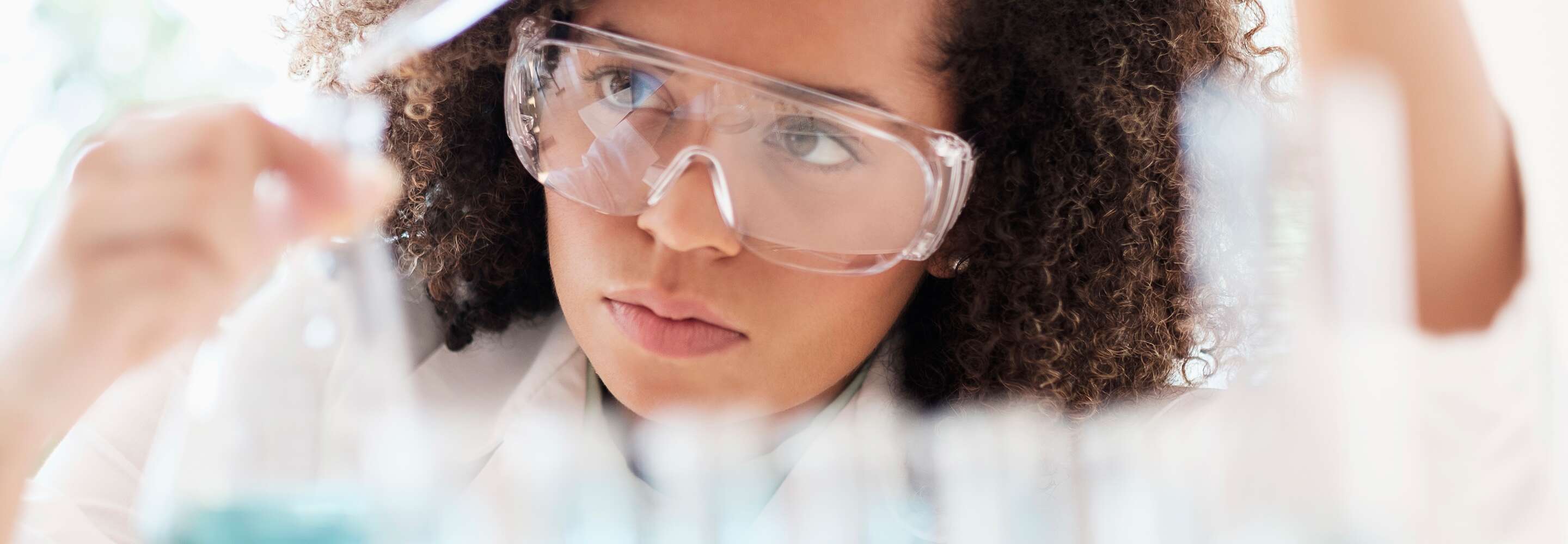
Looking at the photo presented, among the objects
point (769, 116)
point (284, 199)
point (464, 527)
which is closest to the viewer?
point (284, 199)

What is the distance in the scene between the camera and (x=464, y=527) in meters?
0.79

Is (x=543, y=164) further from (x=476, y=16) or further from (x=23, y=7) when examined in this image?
(x=23, y=7)

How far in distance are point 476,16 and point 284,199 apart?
0.35 m

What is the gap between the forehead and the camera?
696 millimetres

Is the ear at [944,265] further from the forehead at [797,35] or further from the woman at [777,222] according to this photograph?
the forehead at [797,35]

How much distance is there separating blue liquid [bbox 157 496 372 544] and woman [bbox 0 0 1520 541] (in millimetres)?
156

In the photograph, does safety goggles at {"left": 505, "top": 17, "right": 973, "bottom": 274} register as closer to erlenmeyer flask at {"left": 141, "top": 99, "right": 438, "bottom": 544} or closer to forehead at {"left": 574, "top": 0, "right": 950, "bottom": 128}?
forehead at {"left": 574, "top": 0, "right": 950, "bottom": 128}

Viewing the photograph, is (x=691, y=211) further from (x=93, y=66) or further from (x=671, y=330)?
(x=93, y=66)

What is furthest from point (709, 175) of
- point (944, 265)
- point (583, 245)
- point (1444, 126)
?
point (1444, 126)

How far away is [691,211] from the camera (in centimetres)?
69

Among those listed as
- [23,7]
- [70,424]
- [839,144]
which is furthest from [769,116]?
[23,7]

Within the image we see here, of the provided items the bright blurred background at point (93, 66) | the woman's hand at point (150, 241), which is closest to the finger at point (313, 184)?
the woman's hand at point (150, 241)

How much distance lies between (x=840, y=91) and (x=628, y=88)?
14 cm

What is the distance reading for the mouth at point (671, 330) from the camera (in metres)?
0.74
